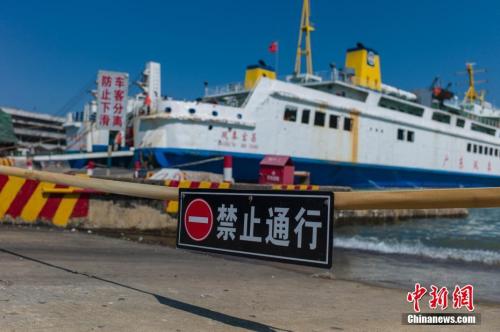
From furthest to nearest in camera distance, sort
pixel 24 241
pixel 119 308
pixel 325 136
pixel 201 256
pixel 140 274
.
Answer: pixel 325 136
pixel 201 256
pixel 24 241
pixel 140 274
pixel 119 308

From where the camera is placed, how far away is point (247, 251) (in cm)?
290

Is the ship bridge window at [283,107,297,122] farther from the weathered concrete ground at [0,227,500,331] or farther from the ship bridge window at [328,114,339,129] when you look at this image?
the weathered concrete ground at [0,227,500,331]

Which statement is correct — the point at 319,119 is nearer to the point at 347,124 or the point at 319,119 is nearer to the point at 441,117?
the point at 347,124

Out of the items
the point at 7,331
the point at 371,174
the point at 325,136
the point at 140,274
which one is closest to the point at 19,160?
the point at 325,136

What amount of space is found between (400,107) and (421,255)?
22206 millimetres

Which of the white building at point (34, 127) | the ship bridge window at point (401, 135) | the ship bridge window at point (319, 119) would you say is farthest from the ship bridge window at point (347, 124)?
the white building at point (34, 127)

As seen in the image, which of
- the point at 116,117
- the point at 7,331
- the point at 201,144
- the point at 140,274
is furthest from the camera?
the point at 201,144

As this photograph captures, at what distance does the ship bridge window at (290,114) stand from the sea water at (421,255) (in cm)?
806

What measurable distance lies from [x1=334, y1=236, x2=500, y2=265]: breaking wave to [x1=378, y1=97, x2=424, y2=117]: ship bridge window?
732 inches

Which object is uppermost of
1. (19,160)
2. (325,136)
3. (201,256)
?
(325,136)

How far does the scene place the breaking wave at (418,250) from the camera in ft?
32.0

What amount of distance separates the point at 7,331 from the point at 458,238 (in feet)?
42.4

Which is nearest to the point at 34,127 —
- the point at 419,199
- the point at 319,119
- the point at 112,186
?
the point at 319,119

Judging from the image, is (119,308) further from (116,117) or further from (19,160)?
(19,160)
